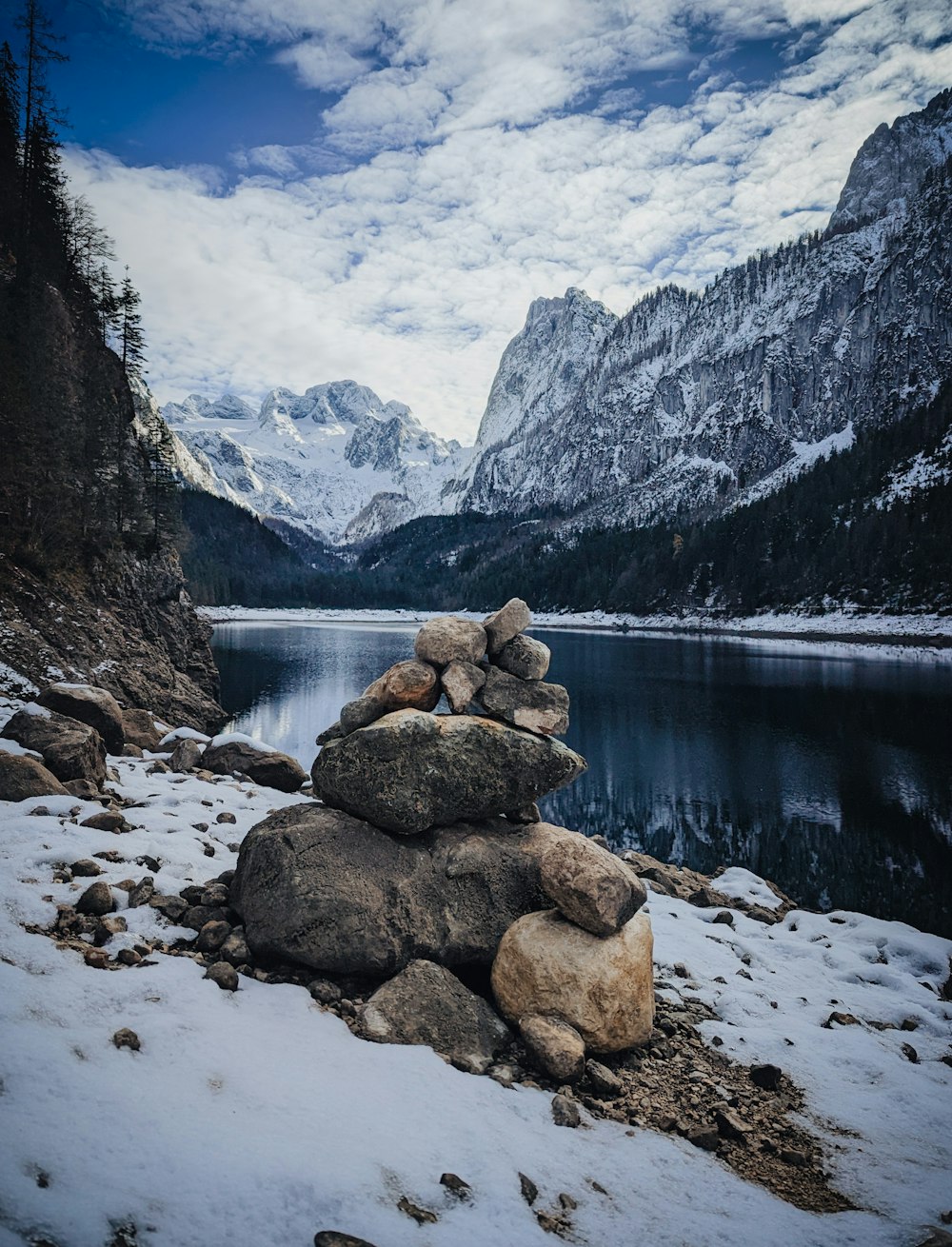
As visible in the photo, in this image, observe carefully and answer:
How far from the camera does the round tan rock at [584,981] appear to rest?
25.9 feet

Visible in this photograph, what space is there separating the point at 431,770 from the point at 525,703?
222 cm

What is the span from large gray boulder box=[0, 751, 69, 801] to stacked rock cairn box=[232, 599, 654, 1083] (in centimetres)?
420

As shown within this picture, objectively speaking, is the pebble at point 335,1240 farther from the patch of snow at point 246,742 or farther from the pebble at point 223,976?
the patch of snow at point 246,742

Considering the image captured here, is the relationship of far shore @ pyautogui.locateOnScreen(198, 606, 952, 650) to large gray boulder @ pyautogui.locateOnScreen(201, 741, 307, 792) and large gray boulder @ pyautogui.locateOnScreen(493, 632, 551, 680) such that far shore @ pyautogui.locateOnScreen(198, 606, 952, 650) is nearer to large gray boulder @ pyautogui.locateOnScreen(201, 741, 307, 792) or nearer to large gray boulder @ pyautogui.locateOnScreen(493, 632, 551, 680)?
large gray boulder @ pyautogui.locateOnScreen(201, 741, 307, 792)

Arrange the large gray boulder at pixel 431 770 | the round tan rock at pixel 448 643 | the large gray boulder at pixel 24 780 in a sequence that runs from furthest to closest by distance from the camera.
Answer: the round tan rock at pixel 448 643 → the large gray boulder at pixel 24 780 → the large gray boulder at pixel 431 770

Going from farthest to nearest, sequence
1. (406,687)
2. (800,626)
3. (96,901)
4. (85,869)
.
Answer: (800,626), (406,687), (85,869), (96,901)

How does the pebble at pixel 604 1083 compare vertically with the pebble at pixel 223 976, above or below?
below

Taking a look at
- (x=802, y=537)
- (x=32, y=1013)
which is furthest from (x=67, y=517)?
(x=802, y=537)

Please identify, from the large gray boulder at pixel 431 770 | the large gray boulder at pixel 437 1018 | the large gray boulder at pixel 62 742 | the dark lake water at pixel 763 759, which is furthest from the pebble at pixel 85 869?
the dark lake water at pixel 763 759

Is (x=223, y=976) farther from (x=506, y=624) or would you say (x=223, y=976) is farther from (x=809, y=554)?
(x=809, y=554)

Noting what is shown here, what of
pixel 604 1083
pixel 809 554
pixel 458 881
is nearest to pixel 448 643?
pixel 458 881

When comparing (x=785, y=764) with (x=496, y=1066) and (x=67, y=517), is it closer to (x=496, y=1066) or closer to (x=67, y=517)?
(x=496, y=1066)

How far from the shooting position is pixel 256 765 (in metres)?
17.1

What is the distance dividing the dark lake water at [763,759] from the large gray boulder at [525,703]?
12483 millimetres
